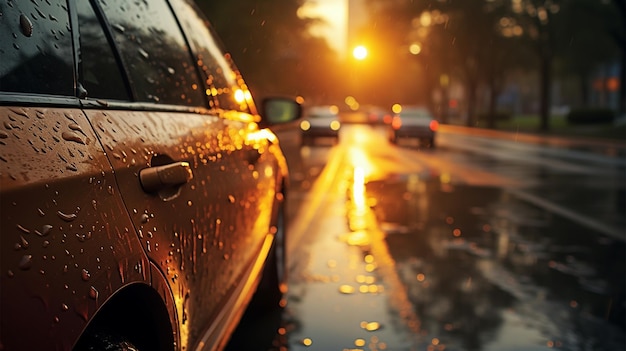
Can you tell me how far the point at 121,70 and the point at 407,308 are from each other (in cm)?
330

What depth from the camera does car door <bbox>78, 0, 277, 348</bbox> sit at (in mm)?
2611

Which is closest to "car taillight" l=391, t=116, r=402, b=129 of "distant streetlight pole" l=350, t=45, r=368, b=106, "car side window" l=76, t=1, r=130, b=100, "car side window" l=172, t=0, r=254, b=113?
"car side window" l=172, t=0, r=254, b=113

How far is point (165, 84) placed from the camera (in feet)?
11.6

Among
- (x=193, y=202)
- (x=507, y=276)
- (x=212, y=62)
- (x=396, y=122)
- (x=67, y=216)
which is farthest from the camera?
(x=396, y=122)

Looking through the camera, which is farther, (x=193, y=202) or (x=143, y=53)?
(x=143, y=53)

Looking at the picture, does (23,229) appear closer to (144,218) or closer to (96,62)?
(144,218)

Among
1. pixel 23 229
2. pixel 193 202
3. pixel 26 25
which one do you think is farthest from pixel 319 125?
pixel 23 229

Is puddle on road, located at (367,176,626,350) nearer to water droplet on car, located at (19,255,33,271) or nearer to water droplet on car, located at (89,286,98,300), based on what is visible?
water droplet on car, located at (89,286,98,300)

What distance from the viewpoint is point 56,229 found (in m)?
1.96

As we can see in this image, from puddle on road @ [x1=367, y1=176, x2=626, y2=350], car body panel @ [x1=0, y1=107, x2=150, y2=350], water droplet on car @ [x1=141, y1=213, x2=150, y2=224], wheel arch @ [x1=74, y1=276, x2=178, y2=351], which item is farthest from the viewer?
puddle on road @ [x1=367, y1=176, x2=626, y2=350]

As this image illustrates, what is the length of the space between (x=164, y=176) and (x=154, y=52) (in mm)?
877

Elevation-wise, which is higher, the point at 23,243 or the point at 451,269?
the point at 23,243

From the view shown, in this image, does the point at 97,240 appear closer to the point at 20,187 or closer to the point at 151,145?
the point at 20,187

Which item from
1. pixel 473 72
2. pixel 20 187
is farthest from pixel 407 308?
pixel 473 72
